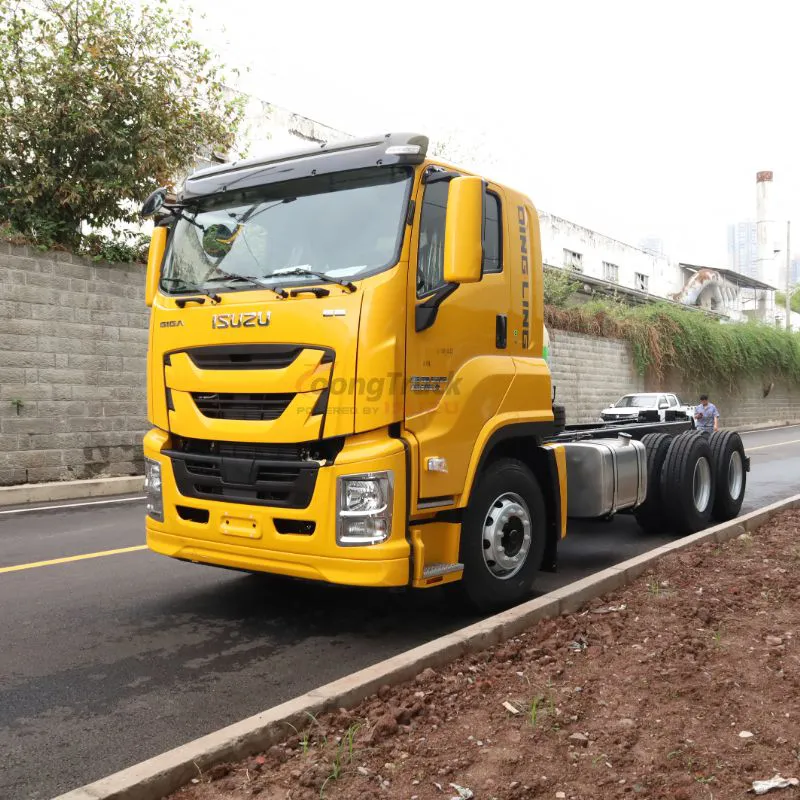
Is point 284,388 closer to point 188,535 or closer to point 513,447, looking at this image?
point 188,535

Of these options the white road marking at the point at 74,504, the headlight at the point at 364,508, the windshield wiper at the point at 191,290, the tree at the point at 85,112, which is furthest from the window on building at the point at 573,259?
the headlight at the point at 364,508

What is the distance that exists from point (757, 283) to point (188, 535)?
52.2 meters

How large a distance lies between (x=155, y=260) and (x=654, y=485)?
17.5ft

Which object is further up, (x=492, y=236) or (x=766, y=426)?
(x=492, y=236)

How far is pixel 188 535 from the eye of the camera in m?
5.16

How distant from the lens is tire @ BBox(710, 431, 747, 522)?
905cm

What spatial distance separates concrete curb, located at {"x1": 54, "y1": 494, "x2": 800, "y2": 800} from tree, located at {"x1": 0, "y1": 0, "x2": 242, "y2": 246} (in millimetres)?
9999

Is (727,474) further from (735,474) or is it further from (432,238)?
(432,238)

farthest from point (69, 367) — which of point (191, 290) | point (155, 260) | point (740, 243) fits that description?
point (740, 243)

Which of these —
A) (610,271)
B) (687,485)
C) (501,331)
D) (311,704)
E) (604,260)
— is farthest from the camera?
(610,271)

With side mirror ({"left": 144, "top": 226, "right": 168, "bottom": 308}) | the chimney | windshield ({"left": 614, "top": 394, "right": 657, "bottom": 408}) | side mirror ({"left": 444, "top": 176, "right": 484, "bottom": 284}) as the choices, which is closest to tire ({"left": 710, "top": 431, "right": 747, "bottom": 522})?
side mirror ({"left": 444, "top": 176, "right": 484, "bottom": 284})

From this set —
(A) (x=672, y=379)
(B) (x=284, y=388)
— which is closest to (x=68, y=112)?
(B) (x=284, y=388)

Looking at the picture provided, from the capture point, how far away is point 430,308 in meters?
4.86

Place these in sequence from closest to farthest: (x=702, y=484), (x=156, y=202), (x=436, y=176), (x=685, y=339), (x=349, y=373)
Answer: (x=349, y=373) → (x=436, y=176) → (x=156, y=202) → (x=702, y=484) → (x=685, y=339)
